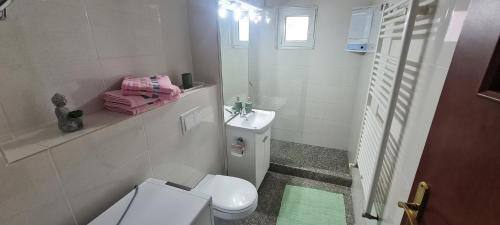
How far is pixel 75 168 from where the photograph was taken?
0.83m

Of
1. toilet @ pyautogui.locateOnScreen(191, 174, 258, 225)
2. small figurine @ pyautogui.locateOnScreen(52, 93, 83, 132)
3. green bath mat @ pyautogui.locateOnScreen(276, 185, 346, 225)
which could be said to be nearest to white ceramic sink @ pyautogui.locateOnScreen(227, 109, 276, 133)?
toilet @ pyautogui.locateOnScreen(191, 174, 258, 225)

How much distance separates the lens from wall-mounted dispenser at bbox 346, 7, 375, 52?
79.4 inches

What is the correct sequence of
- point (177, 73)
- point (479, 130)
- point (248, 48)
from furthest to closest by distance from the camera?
point (248, 48)
point (177, 73)
point (479, 130)

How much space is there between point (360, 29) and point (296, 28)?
70 cm

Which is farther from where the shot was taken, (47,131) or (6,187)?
(47,131)

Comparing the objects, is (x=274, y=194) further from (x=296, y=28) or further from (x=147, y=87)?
(x=296, y=28)

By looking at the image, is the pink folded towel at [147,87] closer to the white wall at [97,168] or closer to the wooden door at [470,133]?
the white wall at [97,168]

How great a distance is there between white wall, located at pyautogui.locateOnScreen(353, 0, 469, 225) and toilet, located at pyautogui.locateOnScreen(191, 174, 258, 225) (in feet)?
2.79

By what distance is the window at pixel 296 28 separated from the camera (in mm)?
2420

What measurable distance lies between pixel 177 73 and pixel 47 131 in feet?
2.89

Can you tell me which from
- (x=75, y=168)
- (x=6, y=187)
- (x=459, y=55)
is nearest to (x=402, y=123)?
(x=459, y=55)

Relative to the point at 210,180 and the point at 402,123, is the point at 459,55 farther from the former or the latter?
the point at 210,180

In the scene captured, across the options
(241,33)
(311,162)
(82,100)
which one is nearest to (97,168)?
(82,100)

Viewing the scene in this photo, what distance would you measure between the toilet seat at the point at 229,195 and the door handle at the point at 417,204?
100 centimetres
